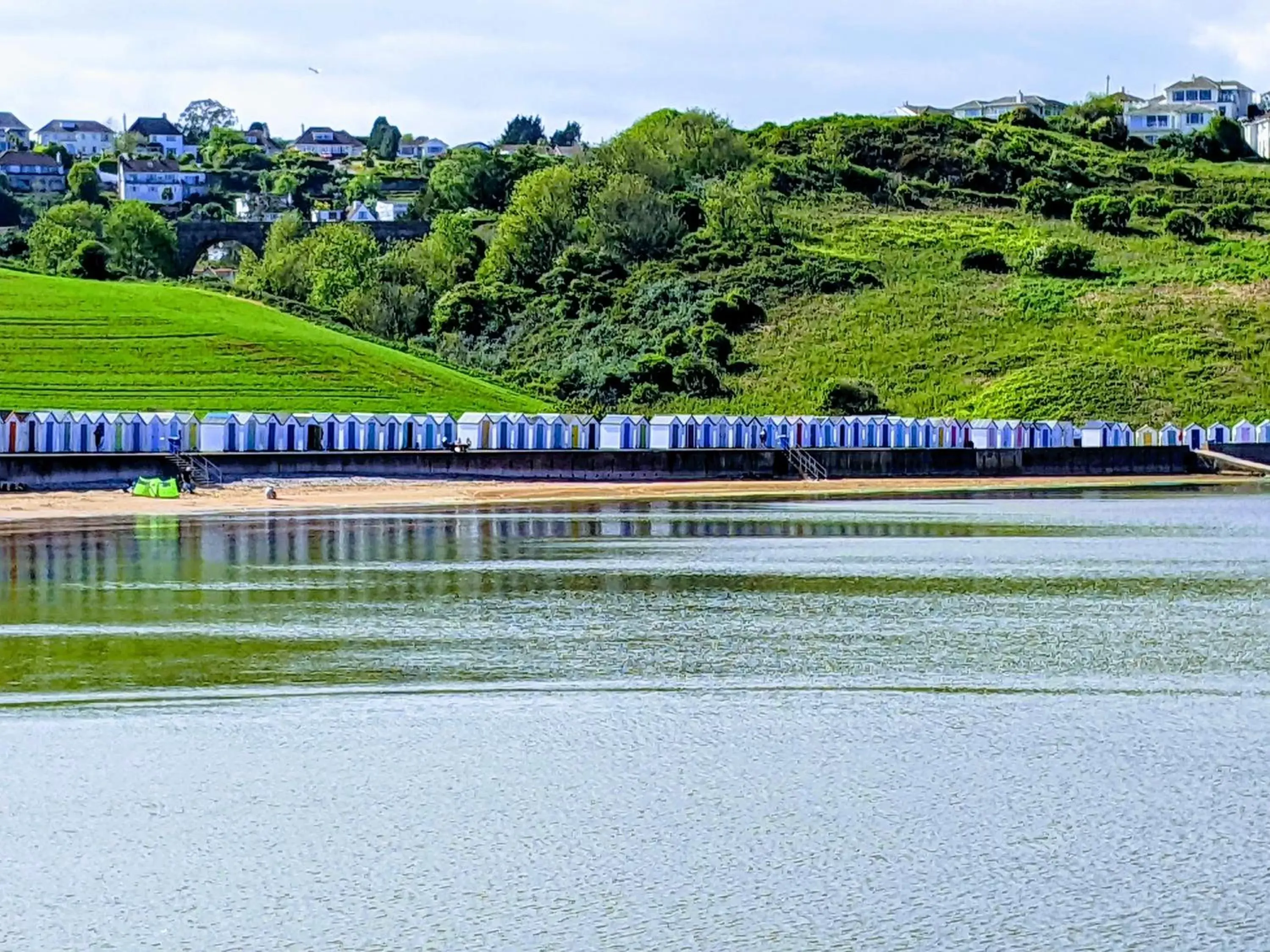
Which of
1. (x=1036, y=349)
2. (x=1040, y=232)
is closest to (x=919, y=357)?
(x=1036, y=349)

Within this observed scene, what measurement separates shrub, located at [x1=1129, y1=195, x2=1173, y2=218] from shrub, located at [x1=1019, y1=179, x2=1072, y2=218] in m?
4.87

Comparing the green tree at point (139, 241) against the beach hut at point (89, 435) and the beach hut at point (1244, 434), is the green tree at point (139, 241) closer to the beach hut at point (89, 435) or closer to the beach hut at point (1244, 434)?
the beach hut at point (89, 435)

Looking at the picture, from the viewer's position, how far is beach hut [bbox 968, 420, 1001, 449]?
303ft

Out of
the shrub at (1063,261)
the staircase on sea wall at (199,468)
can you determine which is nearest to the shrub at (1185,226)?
the shrub at (1063,261)

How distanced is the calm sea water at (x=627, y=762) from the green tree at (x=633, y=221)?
320ft

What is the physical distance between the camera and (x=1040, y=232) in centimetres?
14612

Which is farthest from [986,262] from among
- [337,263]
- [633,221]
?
[337,263]

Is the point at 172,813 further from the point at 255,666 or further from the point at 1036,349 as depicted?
the point at 1036,349

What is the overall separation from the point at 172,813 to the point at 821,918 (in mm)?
7104

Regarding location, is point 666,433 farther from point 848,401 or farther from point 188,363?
point 188,363

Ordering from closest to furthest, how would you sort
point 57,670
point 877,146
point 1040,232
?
point 57,670
point 1040,232
point 877,146

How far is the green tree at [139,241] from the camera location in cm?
15788

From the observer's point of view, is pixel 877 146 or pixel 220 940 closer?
pixel 220 940

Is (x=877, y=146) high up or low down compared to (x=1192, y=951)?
up
